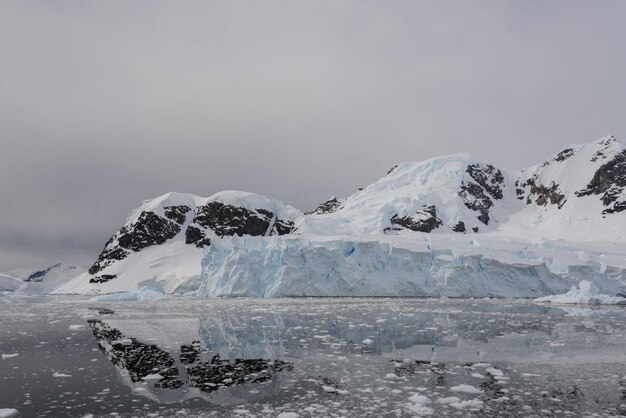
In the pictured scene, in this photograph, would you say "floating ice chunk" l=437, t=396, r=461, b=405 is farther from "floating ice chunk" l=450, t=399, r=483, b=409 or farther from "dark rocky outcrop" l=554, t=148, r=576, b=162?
"dark rocky outcrop" l=554, t=148, r=576, b=162

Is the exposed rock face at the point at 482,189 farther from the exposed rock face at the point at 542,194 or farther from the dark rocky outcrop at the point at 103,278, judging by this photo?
the dark rocky outcrop at the point at 103,278

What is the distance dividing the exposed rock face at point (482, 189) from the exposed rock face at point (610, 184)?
14262mm

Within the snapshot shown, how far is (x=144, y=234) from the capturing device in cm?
10038

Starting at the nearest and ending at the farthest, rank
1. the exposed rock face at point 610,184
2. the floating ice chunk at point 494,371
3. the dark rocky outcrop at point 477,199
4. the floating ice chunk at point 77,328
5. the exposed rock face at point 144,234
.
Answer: the floating ice chunk at point 494,371, the floating ice chunk at point 77,328, the exposed rock face at point 610,184, the dark rocky outcrop at point 477,199, the exposed rock face at point 144,234

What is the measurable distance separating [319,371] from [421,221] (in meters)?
55.7

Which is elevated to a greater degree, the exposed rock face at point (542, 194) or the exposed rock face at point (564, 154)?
the exposed rock face at point (564, 154)

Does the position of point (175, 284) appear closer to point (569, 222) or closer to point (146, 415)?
point (569, 222)

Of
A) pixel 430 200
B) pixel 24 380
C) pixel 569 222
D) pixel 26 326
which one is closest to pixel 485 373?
pixel 24 380

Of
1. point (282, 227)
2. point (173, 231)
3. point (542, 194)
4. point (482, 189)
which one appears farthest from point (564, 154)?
point (173, 231)

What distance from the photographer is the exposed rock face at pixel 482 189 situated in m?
74.8

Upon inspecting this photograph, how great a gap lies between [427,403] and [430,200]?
6484 cm

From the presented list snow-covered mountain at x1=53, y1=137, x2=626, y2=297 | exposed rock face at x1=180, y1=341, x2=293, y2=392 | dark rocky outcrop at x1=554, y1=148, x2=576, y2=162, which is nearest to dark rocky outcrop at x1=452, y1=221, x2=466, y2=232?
snow-covered mountain at x1=53, y1=137, x2=626, y2=297

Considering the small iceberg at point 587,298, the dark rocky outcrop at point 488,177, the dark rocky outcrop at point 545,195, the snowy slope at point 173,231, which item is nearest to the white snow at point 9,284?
the snowy slope at point 173,231

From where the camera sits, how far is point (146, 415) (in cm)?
582
